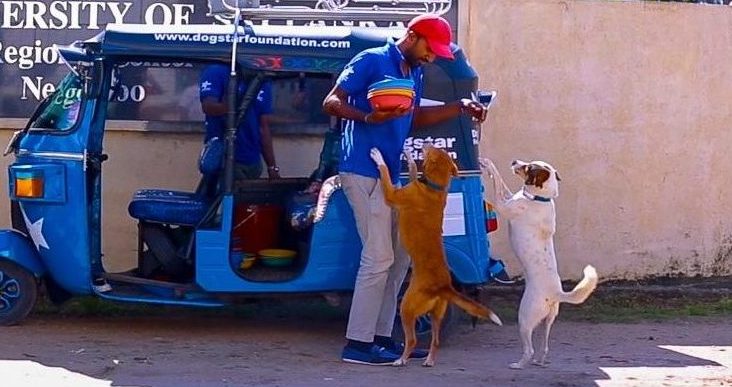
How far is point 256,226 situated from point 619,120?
3324 mm

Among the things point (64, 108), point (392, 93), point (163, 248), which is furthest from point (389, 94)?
point (64, 108)

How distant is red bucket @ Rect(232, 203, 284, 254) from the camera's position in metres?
8.19

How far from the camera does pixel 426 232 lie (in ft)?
24.0

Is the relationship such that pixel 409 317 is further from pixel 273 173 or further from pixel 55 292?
pixel 55 292

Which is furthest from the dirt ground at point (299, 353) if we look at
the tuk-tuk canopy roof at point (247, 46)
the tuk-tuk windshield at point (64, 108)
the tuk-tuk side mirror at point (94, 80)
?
the tuk-tuk canopy roof at point (247, 46)

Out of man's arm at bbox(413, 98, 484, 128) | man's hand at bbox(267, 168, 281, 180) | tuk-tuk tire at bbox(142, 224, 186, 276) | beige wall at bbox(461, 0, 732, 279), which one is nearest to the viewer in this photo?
man's arm at bbox(413, 98, 484, 128)

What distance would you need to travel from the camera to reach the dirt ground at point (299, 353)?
716 cm

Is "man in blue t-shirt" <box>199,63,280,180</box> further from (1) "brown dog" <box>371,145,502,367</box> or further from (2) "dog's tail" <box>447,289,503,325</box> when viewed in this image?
(2) "dog's tail" <box>447,289,503,325</box>

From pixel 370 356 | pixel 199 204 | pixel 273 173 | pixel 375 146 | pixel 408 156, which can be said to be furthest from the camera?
pixel 273 173

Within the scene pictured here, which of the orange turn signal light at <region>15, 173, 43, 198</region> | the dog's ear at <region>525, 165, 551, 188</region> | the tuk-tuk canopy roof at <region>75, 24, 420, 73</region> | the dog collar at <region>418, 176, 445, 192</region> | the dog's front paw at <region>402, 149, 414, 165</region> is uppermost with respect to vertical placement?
the tuk-tuk canopy roof at <region>75, 24, 420, 73</region>

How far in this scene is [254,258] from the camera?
26.7 feet

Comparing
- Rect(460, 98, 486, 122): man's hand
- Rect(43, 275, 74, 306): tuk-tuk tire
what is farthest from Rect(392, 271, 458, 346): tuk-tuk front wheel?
Rect(43, 275, 74, 306): tuk-tuk tire

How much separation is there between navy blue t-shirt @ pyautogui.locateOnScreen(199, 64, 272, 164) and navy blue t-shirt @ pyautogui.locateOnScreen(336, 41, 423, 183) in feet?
3.45

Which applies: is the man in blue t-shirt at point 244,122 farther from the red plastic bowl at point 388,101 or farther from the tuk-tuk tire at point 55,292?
the tuk-tuk tire at point 55,292
